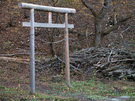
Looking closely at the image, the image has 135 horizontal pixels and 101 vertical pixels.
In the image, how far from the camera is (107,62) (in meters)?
10.5

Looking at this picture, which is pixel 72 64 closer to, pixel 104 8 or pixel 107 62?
pixel 107 62

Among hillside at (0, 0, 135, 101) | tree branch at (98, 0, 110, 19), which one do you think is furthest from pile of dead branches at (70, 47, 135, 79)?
tree branch at (98, 0, 110, 19)

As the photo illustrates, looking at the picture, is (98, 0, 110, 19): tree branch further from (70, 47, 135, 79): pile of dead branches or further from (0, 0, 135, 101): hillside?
(70, 47, 135, 79): pile of dead branches

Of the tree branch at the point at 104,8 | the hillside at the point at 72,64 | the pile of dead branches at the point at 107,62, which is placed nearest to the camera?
the hillside at the point at 72,64

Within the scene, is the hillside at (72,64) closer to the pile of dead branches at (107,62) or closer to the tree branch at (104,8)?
the pile of dead branches at (107,62)

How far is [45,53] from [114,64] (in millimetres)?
5860

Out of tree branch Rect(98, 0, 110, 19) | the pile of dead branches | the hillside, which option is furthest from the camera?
tree branch Rect(98, 0, 110, 19)

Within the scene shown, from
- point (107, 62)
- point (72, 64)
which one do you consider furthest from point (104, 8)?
point (72, 64)

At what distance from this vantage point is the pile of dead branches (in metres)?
10.1

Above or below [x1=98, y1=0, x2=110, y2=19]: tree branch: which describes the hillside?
below

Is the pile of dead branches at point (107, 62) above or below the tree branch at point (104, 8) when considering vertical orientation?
below

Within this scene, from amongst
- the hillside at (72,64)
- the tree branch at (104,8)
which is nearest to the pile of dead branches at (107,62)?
the hillside at (72,64)

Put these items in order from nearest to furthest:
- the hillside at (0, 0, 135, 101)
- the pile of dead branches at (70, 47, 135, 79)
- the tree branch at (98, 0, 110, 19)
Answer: the hillside at (0, 0, 135, 101)
the pile of dead branches at (70, 47, 135, 79)
the tree branch at (98, 0, 110, 19)

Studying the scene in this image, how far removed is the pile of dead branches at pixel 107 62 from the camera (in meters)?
10.1
